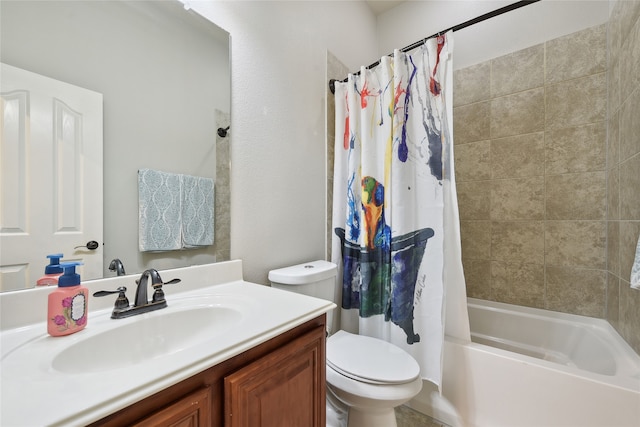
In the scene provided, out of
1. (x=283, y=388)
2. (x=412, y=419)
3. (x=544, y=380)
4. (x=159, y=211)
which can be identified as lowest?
(x=412, y=419)

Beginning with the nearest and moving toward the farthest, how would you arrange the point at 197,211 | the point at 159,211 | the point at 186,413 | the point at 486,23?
the point at 186,413 → the point at 159,211 → the point at 197,211 → the point at 486,23

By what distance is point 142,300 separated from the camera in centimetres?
78

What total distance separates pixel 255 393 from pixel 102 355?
1.26ft

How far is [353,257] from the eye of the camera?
5.04 feet

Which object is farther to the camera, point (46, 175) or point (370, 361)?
point (370, 361)

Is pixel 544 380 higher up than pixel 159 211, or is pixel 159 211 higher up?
pixel 159 211

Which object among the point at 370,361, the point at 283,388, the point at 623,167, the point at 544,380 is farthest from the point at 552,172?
the point at 283,388

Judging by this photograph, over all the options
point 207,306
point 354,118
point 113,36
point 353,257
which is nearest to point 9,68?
point 113,36

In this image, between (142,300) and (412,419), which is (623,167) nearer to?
(412,419)

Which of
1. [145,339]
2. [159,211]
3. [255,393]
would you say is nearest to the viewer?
[255,393]

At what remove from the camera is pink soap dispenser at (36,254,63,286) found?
0.71 meters

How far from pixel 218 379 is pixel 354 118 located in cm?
140

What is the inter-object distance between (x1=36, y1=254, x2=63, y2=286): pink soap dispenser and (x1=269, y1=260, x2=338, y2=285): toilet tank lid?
0.72 meters

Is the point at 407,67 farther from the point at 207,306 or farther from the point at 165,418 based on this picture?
the point at 165,418
